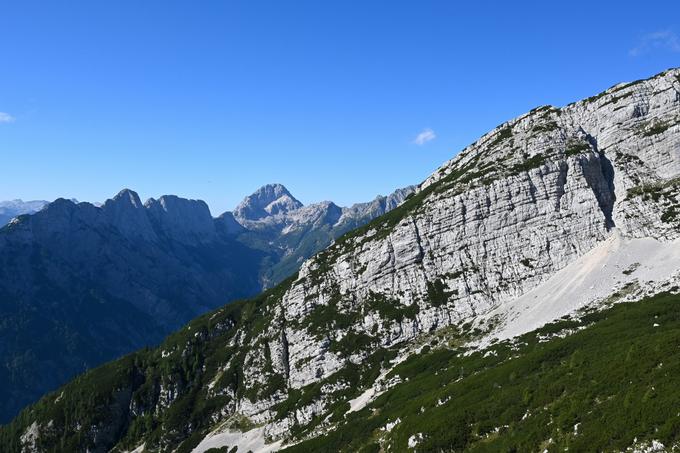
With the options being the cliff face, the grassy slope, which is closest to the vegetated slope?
the cliff face

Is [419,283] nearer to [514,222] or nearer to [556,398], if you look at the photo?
[514,222]

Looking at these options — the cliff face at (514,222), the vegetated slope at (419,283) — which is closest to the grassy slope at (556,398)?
the vegetated slope at (419,283)

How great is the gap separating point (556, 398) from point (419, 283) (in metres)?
81.7

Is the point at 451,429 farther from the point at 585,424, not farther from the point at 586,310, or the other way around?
the point at 586,310

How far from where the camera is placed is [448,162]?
7052 inches

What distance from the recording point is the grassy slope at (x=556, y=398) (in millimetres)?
32594

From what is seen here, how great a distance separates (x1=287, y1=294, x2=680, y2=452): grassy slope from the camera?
32.6 meters

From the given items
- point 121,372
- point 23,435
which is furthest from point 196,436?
point 23,435

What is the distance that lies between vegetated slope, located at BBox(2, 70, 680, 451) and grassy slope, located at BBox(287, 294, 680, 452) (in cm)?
1095

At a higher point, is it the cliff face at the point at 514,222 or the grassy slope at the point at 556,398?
the cliff face at the point at 514,222

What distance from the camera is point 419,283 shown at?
124188 mm

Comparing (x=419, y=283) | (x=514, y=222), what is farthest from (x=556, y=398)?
(x=514, y=222)

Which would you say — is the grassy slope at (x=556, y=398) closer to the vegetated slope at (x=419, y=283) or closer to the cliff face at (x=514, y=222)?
the vegetated slope at (x=419, y=283)

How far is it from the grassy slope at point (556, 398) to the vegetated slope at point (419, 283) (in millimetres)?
10947
